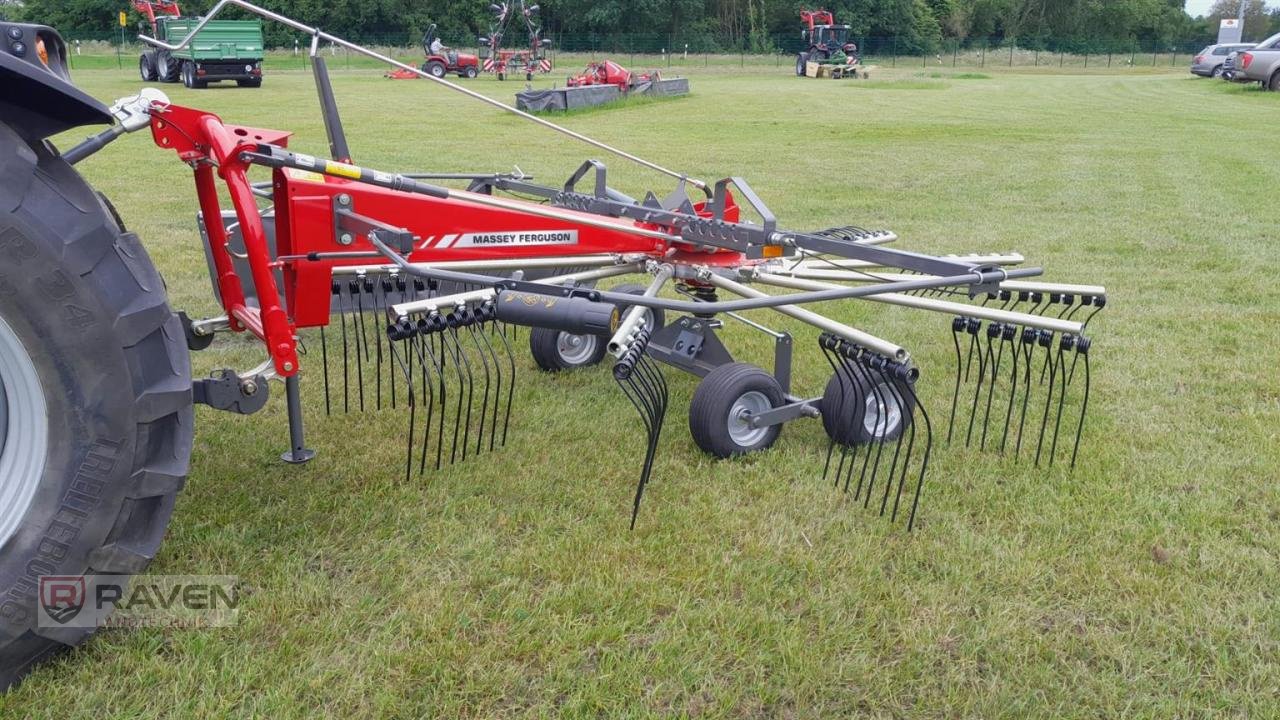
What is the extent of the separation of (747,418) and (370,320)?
2721mm

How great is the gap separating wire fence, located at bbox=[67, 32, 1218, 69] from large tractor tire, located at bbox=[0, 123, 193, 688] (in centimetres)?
4220

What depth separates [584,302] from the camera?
10.1ft

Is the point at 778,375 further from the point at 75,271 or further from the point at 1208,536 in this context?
the point at 75,271

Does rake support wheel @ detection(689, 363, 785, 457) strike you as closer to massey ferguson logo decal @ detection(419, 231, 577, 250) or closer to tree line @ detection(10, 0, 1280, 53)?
massey ferguson logo decal @ detection(419, 231, 577, 250)

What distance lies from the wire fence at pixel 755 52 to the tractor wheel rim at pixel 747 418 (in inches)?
1623

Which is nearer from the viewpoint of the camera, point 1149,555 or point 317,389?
point 1149,555

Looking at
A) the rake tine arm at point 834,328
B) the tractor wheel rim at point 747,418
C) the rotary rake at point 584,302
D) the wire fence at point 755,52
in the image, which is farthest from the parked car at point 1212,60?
the tractor wheel rim at point 747,418

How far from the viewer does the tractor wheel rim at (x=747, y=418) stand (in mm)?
A: 3773

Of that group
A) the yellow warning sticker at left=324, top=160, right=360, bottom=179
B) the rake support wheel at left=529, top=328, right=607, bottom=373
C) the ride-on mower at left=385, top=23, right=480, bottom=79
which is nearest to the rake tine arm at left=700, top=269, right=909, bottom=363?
the rake support wheel at left=529, top=328, right=607, bottom=373

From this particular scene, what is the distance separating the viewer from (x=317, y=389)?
437 centimetres

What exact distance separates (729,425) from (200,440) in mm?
1973

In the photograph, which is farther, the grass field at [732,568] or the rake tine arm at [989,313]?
the rake tine arm at [989,313]

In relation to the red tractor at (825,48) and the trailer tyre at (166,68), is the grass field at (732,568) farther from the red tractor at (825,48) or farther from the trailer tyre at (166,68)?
the red tractor at (825,48)

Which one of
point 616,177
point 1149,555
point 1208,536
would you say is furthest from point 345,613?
point 616,177
